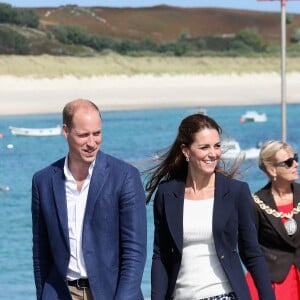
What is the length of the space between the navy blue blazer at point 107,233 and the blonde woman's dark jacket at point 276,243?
116cm

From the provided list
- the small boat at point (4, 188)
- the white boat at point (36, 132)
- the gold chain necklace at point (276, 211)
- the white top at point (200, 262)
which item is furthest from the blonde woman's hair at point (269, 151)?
the white boat at point (36, 132)

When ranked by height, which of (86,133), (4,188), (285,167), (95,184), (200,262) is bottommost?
(4,188)

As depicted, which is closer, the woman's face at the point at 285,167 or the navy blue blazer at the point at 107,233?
the navy blue blazer at the point at 107,233

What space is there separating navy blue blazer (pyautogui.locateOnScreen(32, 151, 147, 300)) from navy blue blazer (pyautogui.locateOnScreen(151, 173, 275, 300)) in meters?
0.32

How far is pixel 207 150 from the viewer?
4430 millimetres

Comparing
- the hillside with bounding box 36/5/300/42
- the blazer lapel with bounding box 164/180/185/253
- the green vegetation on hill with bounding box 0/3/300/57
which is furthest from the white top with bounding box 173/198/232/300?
the hillside with bounding box 36/5/300/42

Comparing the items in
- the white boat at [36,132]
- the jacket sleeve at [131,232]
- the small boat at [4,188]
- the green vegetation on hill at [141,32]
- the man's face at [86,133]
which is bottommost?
the white boat at [36,132]

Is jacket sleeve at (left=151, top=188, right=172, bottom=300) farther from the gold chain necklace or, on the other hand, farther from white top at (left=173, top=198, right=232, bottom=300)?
the gold chain necklace

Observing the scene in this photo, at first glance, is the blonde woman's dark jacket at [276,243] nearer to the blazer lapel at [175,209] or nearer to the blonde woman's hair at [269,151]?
the blonde woman's hair at [269,151]

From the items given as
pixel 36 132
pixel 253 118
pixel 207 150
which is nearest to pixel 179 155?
pixel 207 150

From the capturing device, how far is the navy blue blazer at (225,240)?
437cm

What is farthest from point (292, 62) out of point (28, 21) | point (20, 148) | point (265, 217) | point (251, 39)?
point (265, 217)

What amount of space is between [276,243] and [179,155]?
79cm

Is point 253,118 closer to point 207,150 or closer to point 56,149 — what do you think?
point 56,149
